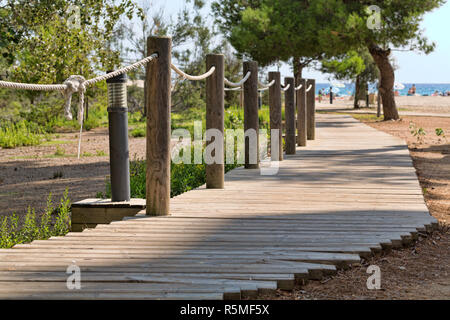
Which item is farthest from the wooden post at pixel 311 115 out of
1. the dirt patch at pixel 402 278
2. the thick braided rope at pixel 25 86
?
the thick braided rope at pixel 25 86

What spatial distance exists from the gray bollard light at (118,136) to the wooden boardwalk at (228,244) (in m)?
0.46

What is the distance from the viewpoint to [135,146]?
14.1m

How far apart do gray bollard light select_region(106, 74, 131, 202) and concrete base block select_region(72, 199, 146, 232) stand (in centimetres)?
9

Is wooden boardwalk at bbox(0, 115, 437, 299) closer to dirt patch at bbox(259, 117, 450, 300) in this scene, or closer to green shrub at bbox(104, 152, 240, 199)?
dirt patch at bbox(259, 117, 450, 300)

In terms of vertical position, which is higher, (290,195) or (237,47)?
(237,47)

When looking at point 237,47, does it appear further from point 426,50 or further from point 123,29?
point 426,50

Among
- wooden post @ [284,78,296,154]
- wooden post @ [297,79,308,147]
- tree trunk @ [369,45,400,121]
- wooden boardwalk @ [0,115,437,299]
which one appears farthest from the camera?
tree trunk @ [369,45,400,121]

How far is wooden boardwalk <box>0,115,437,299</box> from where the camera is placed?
3.01 m

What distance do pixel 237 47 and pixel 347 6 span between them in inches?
215

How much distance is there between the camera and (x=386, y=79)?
21.2 metres

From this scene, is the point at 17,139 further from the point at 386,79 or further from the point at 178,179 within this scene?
the point at 386,79

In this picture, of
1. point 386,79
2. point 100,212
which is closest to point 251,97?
point 100,212

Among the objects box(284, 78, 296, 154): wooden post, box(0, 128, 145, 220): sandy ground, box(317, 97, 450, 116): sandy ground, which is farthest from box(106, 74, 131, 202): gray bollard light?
box(317, 97, 450, 116): sandy ground
